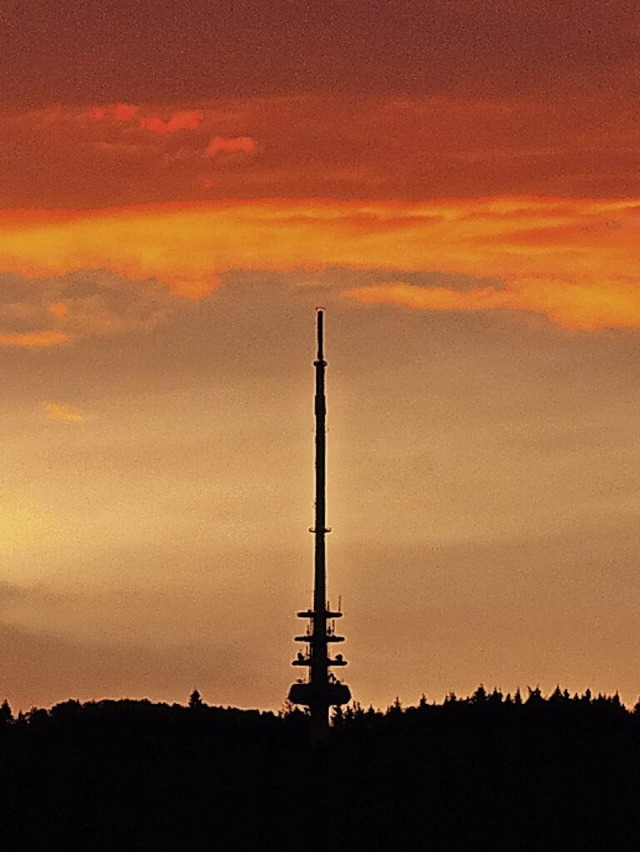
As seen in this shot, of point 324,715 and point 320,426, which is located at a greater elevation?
point 320,426

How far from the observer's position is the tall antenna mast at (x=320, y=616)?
18912cm

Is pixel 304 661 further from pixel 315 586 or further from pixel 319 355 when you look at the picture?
pixel 319 355

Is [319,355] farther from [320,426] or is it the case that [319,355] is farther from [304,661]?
[304,661]

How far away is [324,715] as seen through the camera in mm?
198750

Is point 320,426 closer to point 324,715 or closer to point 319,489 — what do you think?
point 319,489

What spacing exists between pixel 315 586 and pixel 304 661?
17.9ft

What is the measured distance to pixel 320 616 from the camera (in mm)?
190000

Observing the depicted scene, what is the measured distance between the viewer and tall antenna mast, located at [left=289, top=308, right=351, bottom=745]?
189125 mm

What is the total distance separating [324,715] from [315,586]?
39.7ft

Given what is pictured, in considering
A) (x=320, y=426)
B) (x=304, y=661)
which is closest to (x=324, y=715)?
(x=304, y=661)

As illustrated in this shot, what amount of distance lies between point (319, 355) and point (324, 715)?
22666 mm

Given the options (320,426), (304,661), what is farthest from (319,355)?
(304,661)

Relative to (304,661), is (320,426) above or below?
above

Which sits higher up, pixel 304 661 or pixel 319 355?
pixel 319 355
